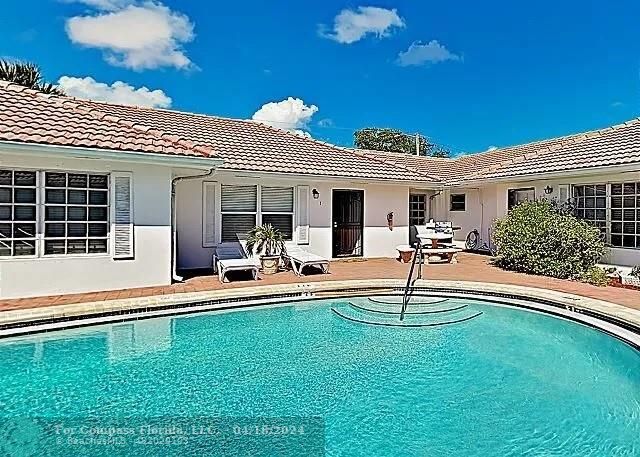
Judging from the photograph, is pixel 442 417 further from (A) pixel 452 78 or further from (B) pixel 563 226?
(A) pixel 452 78

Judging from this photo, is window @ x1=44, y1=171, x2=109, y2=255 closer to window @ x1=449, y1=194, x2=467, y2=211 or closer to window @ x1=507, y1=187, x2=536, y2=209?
window @ x1=507, y1=187, x2=536, y2=209

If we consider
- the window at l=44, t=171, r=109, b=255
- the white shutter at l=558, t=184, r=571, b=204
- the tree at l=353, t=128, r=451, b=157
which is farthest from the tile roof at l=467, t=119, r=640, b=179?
the tree at l=353, t=128, r=451, b=157

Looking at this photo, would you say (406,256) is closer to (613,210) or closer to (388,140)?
(613,210)

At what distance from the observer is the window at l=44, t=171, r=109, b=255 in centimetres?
1083

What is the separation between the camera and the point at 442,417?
5.84 metres

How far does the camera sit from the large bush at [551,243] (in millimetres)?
14148

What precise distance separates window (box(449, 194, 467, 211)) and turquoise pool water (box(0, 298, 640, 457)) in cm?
1385

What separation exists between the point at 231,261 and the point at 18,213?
17.4 feet

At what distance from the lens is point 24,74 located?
80.4 ft

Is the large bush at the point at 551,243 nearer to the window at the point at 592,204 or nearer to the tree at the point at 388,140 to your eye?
the window at the point at 592,204

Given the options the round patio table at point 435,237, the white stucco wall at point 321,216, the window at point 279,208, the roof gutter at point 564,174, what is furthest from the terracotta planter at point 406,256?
the roof gutter at point 564,174

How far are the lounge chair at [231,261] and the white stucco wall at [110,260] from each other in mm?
1611

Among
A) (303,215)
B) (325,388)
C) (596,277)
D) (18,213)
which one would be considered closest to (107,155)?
(18,213)

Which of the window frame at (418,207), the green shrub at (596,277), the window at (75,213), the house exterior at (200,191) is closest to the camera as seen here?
the house exterior at (200,191)
